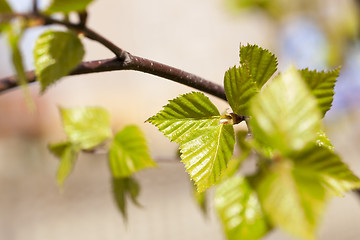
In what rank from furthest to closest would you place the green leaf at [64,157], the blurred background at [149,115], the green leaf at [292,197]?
the blurred background at [149,115], the green leaf at [64,157], the green leaf at [292,197]

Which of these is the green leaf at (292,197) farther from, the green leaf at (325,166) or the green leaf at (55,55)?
the green leaf at (55,55)

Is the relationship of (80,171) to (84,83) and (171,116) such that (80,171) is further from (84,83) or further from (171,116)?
(171,116)

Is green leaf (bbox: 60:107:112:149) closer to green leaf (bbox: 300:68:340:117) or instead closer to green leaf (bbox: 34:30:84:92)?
green leaf (bbox: 34:30:84:92)

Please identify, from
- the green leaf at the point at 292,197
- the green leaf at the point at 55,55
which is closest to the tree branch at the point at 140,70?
the green leaf at the point at 55,55

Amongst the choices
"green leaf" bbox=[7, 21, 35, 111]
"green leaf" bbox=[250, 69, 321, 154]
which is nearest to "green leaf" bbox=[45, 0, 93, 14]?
"green leaf" bbox=[7, 21, 35, 111]

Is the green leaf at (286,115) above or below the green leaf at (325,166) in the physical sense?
above

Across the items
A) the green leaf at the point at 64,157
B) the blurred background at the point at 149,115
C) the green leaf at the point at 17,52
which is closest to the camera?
the green leaf at the point at 17,52

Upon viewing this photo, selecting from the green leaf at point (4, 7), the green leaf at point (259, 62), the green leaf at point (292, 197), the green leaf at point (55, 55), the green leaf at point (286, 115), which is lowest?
the green leaf at point (292, 197)
